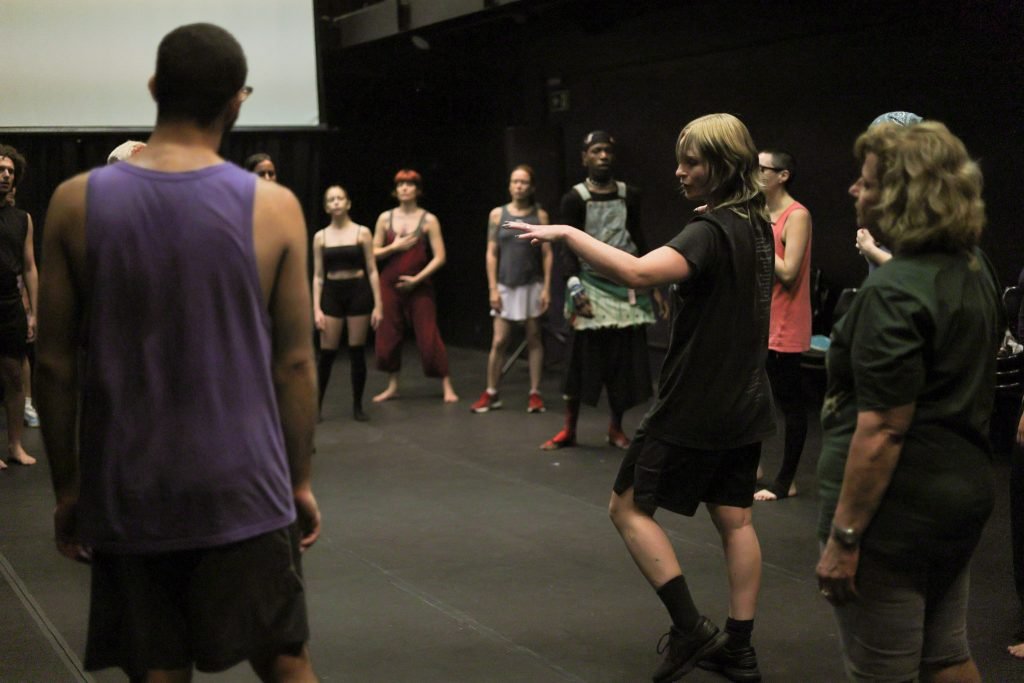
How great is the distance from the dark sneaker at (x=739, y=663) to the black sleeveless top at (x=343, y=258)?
15.1 feet

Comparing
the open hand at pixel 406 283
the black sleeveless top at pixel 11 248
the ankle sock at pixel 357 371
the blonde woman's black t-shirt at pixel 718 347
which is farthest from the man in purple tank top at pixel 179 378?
the open hand at pixel 406 283

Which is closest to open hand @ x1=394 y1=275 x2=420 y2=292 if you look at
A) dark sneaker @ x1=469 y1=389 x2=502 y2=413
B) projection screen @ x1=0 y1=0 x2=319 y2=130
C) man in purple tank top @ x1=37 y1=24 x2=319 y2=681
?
dark sneaker @ x1=469 y1=389 x2=502 y2=413

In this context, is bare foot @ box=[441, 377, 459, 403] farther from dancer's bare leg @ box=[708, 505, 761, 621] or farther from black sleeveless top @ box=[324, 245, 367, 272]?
dancer's bare leg @ box=[708, 505, 761, 621]

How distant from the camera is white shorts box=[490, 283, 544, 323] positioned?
808 cm

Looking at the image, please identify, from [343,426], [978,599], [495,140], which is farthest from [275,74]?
[978,599]

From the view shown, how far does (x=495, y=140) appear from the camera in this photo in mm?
11203

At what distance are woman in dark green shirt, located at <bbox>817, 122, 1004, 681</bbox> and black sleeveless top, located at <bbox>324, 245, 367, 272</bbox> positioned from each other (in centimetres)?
552

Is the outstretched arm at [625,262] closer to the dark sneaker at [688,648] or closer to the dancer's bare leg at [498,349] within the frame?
the dark sneaker at [688,648]

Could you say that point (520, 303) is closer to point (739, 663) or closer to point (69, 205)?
point (739, 663)

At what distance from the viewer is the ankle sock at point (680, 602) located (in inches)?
130

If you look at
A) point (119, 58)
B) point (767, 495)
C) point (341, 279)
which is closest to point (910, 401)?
point (767, 495)

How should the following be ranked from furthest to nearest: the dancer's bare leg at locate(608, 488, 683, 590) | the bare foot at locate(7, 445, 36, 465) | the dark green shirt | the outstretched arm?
the bare foot at locate(7, 445, 36, 465)
the dancer's bare leg at locate(608, 488, 683, 590)
the outstretched arm
the dark green shirt

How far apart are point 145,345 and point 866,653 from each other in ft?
4.53

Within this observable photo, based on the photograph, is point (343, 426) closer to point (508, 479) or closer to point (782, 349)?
point (508, 479)
